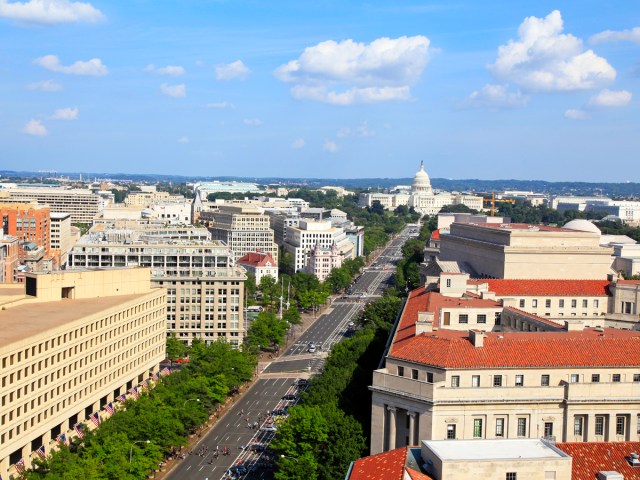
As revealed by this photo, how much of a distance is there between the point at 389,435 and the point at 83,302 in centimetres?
4715

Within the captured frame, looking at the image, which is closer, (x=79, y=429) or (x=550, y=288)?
(x=79, y=429)

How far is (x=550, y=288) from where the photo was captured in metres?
134

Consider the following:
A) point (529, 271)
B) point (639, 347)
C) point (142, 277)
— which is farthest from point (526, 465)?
point (529, 271)

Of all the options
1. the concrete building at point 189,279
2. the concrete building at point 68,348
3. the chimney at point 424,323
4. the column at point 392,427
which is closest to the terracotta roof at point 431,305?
the chimney at point 424,323

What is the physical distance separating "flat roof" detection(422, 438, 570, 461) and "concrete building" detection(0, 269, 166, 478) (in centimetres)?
4239

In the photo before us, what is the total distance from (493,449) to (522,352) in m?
22.8

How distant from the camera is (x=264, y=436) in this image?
105750 millimetres

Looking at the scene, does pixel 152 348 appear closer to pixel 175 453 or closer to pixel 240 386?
pixel 240 386

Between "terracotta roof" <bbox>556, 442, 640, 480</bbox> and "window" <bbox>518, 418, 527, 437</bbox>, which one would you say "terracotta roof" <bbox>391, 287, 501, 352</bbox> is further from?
"terracotta roof" <bbox>556, 442, 640, 480</bbox>

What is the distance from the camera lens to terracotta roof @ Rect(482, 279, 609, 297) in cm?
13262

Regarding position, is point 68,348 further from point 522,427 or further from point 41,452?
point 522,427

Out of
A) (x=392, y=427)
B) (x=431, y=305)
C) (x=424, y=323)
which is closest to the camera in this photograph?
(x=392, y=427)

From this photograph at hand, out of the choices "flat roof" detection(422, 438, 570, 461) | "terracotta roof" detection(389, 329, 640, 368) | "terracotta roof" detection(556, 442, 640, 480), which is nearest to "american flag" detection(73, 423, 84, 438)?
"terracotta roof" detection(389, 329, 640, 368)

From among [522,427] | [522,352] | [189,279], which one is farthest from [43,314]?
[522,427]
